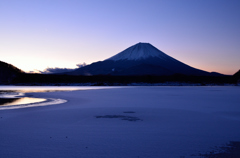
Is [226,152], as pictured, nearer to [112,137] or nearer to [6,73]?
[112,137]

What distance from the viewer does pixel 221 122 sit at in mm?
9469

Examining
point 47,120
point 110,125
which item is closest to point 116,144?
point 110,125

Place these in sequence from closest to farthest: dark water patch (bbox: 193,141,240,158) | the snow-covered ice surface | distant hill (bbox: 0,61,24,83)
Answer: dark water patch (bbox: 193,141,240,158), the snow-covered ice surface, distant hill (bbox: 0,61,24,83)

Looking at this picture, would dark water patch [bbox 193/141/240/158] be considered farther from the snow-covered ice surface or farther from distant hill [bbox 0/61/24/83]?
distant hill [bbox 0/61/24/83]

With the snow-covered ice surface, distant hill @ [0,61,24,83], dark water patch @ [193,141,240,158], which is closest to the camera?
dark water patch @ [193,141,240,158]

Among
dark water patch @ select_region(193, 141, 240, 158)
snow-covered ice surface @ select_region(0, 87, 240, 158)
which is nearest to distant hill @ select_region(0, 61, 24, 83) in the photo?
snow-covered ice surface @ select_region(0, 87, 240, 158)

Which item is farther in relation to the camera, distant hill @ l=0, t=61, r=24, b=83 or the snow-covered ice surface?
distant hill @ l=0, t=61, r=24, b=83

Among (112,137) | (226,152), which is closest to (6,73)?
(112,137)

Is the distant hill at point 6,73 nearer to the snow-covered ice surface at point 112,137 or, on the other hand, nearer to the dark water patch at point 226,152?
the snow-covered ice surface at point 112,137

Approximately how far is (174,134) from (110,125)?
2.37m

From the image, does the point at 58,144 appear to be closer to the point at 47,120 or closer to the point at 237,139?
the point at 47,120

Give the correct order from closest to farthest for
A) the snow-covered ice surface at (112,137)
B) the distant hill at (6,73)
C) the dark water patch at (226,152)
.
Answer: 1. the dark water patch at (226,152)
2. the snow-covered ice surface at (112,137)
3. the distant hill at (6,73)

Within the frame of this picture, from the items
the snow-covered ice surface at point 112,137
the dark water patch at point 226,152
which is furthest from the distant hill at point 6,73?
the dark water patch at point 226,152

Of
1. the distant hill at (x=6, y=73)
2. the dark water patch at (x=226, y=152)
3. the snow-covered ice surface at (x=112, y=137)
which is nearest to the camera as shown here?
the dark water patch at (x=226, y=152)
